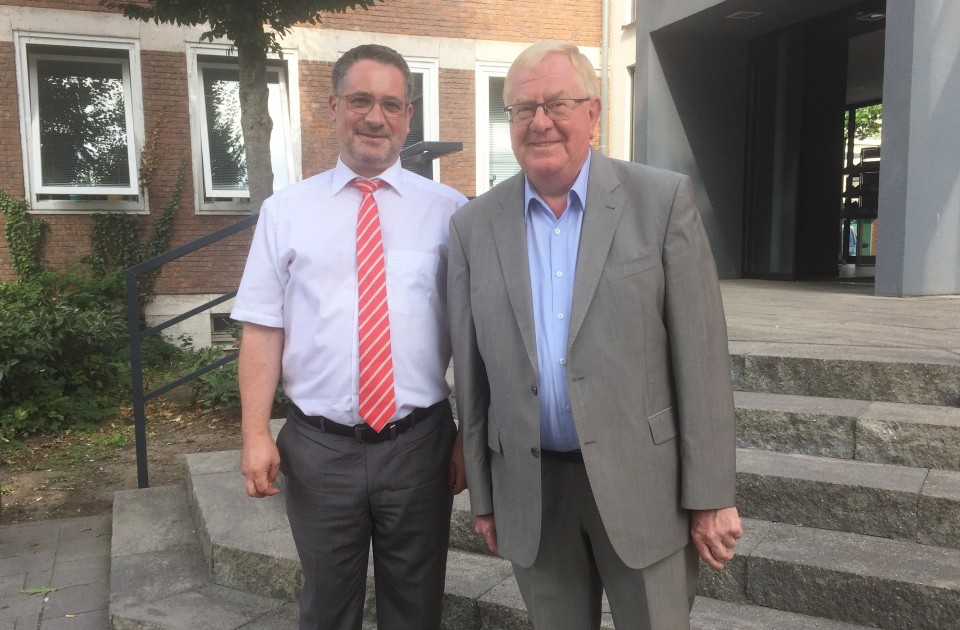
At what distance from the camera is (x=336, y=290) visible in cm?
211

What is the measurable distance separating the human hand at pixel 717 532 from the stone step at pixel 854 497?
1.20 metres

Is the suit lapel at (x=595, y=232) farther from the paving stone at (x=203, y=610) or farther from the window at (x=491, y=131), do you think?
the window at (x=491, y=131)

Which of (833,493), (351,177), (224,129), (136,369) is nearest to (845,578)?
(833,493)

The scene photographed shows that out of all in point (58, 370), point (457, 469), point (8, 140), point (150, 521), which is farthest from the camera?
point (8, 140)

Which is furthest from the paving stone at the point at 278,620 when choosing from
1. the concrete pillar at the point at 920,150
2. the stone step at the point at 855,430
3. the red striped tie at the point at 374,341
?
the concrete pillar at the point at 920,150

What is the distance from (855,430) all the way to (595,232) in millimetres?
1931

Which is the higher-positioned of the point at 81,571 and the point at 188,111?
the point at 188,111

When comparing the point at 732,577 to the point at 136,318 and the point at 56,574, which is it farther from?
the point at 136,318

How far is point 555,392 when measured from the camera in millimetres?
1858

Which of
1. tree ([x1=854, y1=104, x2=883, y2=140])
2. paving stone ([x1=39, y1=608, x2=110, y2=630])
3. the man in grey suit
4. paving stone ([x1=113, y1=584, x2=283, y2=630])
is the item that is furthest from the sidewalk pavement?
tree ([x1=854, y1=104, x2=883, y2=140])

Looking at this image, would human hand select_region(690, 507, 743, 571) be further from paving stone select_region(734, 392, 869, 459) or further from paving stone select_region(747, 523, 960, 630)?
paving stone select_region(734, 392, 869, 459)

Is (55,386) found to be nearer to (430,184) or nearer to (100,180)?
(100,180)

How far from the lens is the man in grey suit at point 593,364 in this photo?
1.78 meters

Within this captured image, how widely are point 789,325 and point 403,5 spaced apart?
29.4ft
